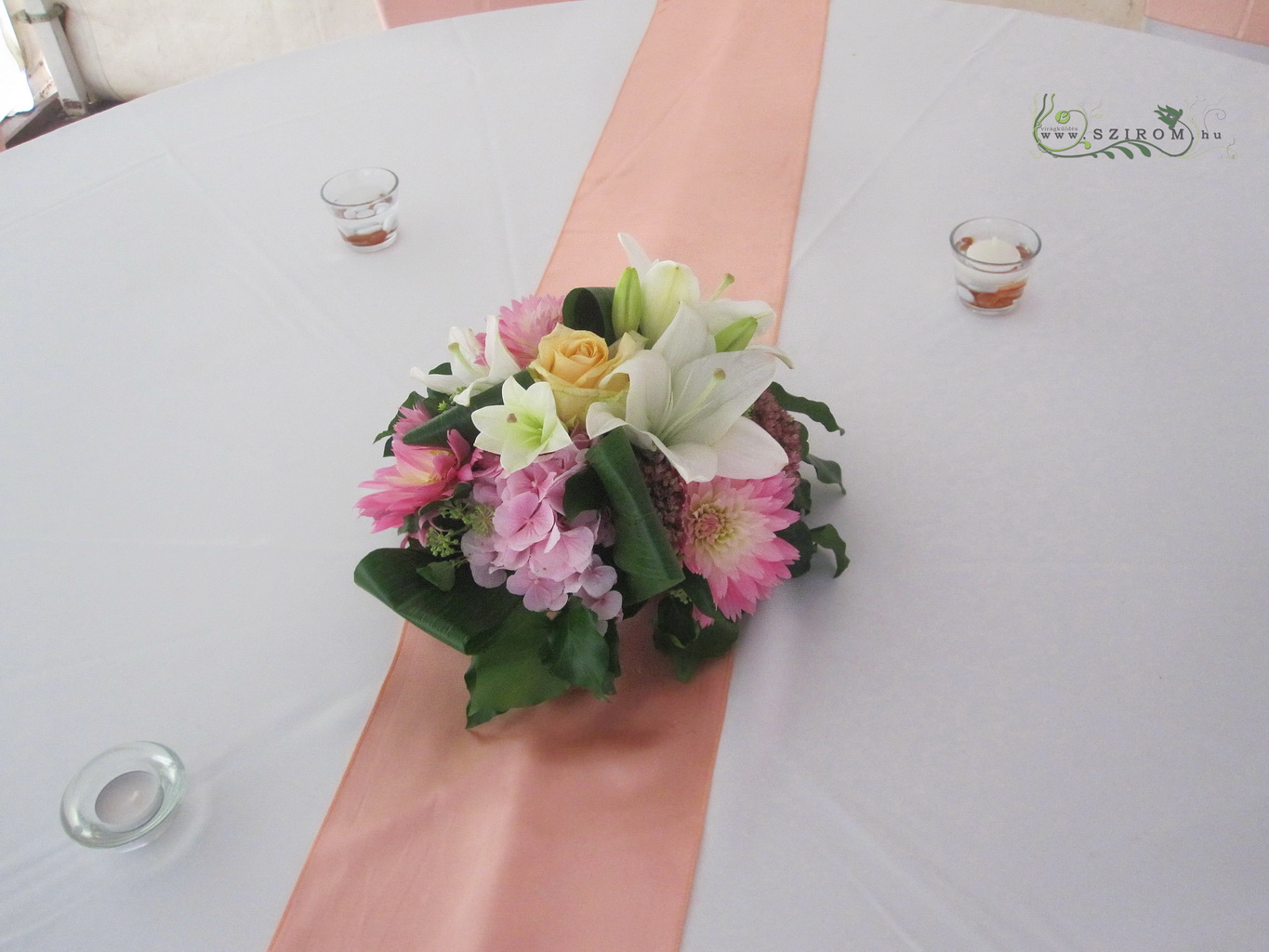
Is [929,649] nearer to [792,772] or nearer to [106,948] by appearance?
[792,772]

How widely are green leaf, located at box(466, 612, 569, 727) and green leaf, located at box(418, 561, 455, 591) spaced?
50 mm

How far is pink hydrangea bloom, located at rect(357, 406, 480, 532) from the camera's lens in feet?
2.06

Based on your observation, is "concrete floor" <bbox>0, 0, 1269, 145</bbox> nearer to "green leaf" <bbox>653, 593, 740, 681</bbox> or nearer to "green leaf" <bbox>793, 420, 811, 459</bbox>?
"green leaf" <bbox>793, 420, 811, 459</bbox>

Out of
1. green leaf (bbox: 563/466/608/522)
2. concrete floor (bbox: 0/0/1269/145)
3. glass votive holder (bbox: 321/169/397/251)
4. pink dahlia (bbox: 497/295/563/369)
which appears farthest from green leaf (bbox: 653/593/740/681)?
concrete floor (bbox: 0/0/1269/145)

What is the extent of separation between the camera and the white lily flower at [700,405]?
0.59 m

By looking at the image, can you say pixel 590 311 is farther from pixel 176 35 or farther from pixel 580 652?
pixel 176 35

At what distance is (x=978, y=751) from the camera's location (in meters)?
0.63

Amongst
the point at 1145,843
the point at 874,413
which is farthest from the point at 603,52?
the point at 1145,843

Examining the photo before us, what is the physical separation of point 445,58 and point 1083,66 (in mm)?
925

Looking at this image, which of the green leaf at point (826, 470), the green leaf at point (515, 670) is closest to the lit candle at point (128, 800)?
the green leaf at point (515, 670)

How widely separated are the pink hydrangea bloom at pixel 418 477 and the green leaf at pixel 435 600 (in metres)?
0.03

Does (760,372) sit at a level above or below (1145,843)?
above

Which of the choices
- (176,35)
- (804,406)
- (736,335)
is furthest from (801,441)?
(176,35)

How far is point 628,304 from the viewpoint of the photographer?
66 centimetres
